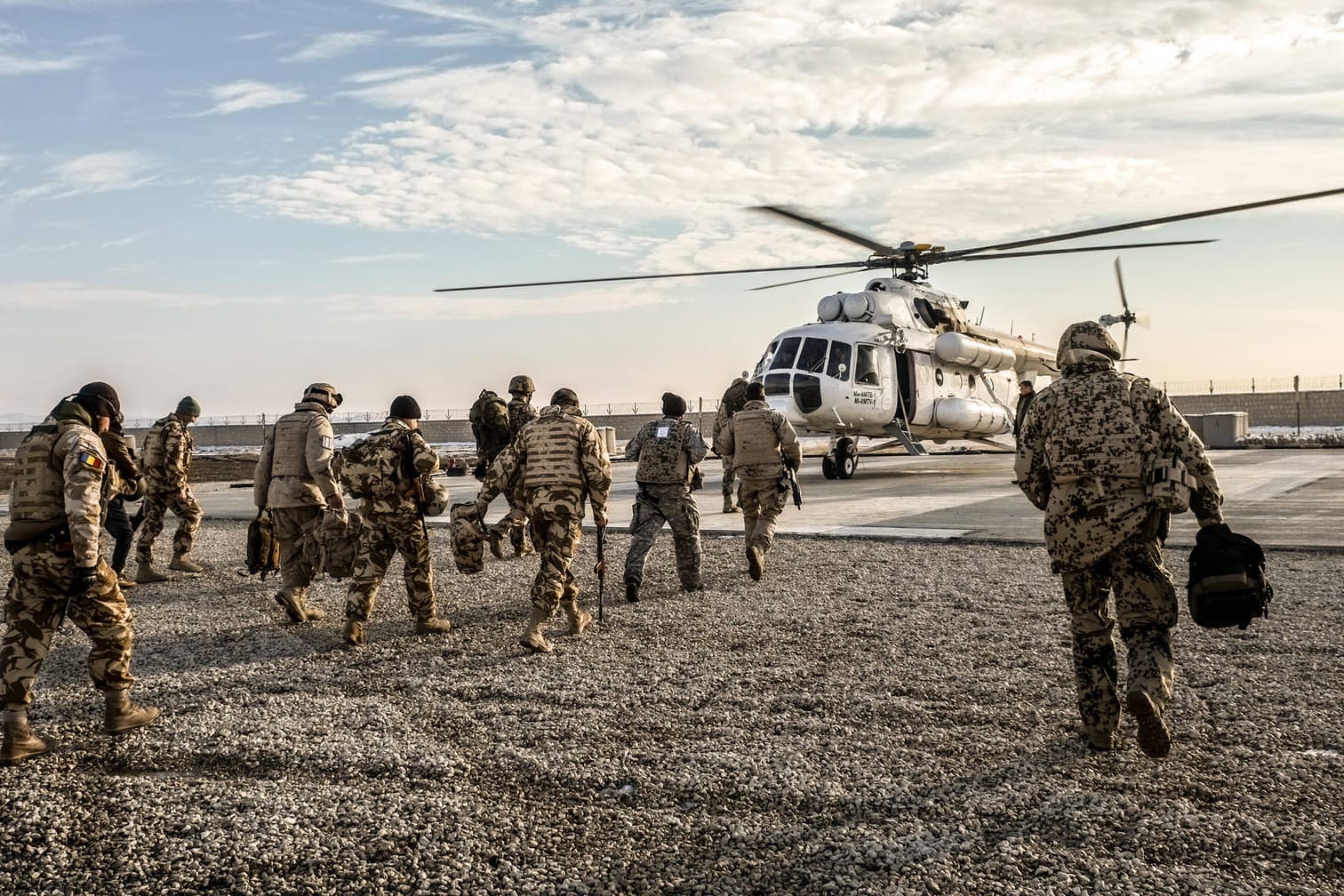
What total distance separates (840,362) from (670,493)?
9525 millimetres

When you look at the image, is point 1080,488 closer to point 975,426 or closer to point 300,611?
point 300,611

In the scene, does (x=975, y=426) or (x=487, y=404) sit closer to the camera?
(x=487, y=404)

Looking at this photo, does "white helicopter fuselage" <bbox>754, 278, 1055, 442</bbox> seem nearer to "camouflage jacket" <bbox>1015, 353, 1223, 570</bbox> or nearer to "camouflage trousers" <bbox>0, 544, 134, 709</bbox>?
"camouflage jacket" <bbox>1015, 353, 1223, 570</bbox>

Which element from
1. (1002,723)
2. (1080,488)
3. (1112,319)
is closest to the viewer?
(1080,488)

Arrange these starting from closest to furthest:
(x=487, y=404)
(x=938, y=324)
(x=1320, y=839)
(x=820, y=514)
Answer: (x=1320, y=839) → (x=487, y=404) → (x=820, y=514) → (x=938, y=324)

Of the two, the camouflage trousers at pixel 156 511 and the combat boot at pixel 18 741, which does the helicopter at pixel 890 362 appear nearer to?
the camouflage trousers at pixel 156 511

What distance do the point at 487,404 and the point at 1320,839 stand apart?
9.05 metres

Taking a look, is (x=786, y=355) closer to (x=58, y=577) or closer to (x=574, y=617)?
(x=574, y=617)

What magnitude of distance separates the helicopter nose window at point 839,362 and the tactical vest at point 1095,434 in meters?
12.8

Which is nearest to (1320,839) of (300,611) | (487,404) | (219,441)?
(300,611)

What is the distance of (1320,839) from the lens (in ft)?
11.1

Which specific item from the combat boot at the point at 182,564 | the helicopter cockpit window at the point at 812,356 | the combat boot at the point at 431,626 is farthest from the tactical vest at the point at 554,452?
the helicopter cockpit window at the point at 812,356

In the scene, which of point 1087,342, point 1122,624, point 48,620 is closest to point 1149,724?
point 1122,624

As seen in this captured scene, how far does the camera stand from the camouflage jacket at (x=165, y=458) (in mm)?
9781
